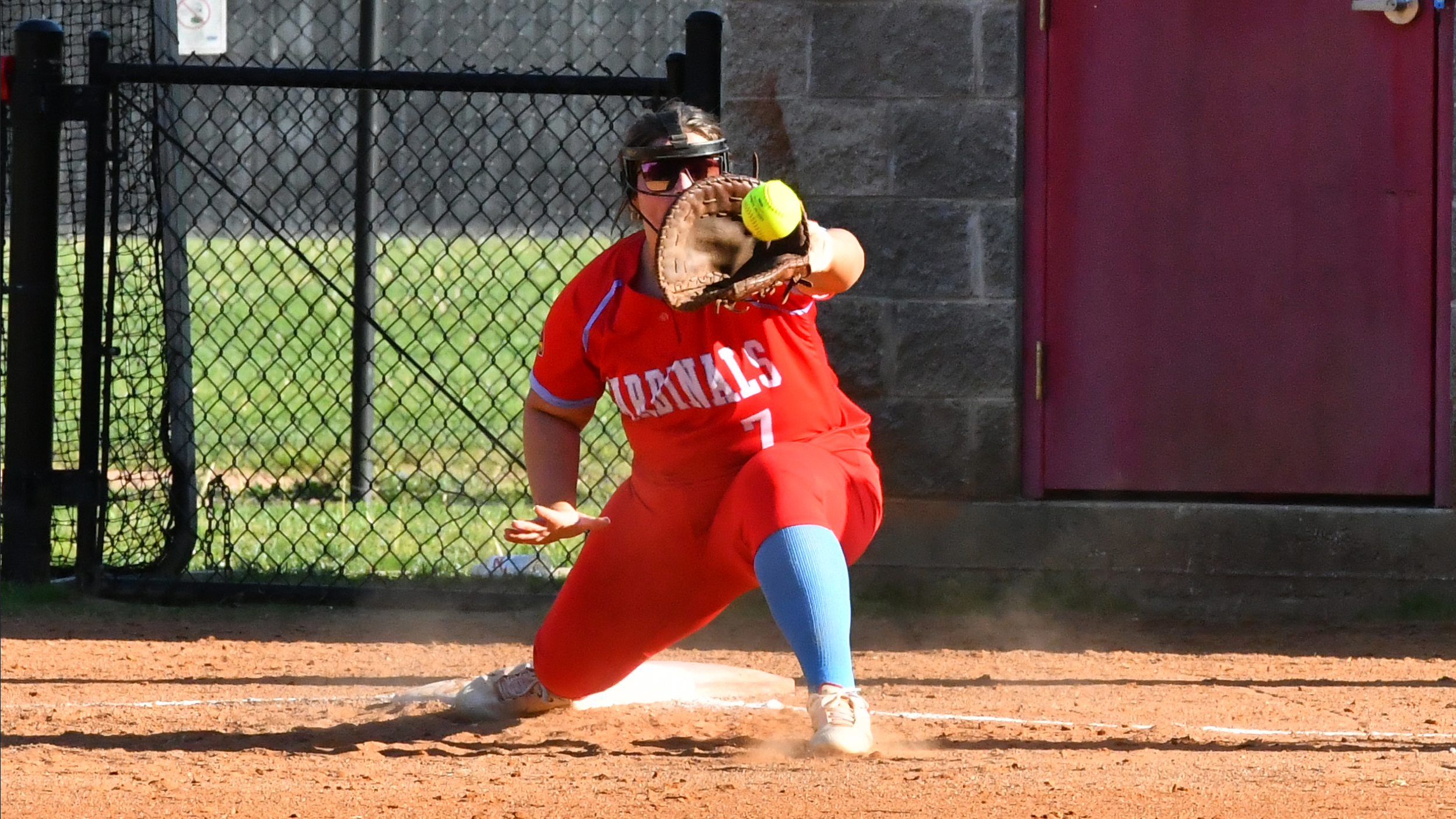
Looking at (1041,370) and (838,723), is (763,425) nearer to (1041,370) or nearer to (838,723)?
(838,723)

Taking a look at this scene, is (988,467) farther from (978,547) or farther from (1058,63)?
(1058,63)

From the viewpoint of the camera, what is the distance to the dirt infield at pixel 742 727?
3.42 m

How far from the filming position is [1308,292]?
5438 millimetres

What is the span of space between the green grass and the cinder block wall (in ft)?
4.45

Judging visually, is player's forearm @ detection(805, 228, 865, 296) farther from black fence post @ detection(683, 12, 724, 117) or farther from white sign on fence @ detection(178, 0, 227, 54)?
white sign on fence @ detection(178, 0, 227, 54)

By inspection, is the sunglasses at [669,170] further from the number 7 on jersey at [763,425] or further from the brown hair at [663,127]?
the number 7 on jersey at [763,425]

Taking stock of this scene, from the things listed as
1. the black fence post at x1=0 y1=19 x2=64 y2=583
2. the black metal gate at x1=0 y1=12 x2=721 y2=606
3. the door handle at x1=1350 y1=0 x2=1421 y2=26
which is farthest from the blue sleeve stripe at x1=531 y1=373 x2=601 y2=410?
the door handle at x1=1350 y1=0 x2=1421 y2=26

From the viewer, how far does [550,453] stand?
13.4ft

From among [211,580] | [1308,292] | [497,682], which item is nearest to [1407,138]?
[1308,292]

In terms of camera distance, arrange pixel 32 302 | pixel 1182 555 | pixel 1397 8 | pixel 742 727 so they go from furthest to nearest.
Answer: pixel 32 302, pixel 1182 555, pixel 1397 8, pixel 742 727

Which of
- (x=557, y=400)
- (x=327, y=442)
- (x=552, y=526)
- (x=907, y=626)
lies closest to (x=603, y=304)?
(x=557, y=400)

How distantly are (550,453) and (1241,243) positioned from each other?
2512 millimetres

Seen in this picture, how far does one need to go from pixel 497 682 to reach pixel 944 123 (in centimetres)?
232

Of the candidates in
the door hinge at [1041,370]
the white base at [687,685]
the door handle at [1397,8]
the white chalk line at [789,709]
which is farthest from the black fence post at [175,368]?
the door handle at [1397,8]
